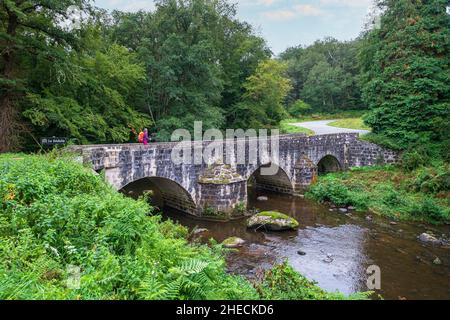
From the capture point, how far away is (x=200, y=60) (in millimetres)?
20641

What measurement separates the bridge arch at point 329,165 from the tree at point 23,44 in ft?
54.1

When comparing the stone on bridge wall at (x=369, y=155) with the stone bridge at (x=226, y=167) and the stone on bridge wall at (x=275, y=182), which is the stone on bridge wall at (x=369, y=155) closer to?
the stone bridge at (x=226, y=167)

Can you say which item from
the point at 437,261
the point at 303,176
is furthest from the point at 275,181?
the point at 437,261

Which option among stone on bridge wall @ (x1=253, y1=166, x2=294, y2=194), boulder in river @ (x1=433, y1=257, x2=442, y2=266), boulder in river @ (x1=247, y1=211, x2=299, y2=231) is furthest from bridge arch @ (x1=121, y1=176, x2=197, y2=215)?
boulder in river @ (x1=433, y1=257, x2=442, y2=266)

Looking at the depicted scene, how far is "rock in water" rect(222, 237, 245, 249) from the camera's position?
473 inches

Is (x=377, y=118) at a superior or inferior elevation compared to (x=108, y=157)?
superior

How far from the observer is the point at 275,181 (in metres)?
21.3

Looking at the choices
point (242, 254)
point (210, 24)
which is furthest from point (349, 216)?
point (210, 24)

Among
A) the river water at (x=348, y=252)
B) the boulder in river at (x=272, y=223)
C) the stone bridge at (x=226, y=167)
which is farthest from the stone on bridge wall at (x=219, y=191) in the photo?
the boulder in river at (x=272, y=223)

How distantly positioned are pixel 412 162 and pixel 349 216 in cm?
627

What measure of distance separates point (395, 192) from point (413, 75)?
770 cm

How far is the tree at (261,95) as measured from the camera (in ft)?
85.1
